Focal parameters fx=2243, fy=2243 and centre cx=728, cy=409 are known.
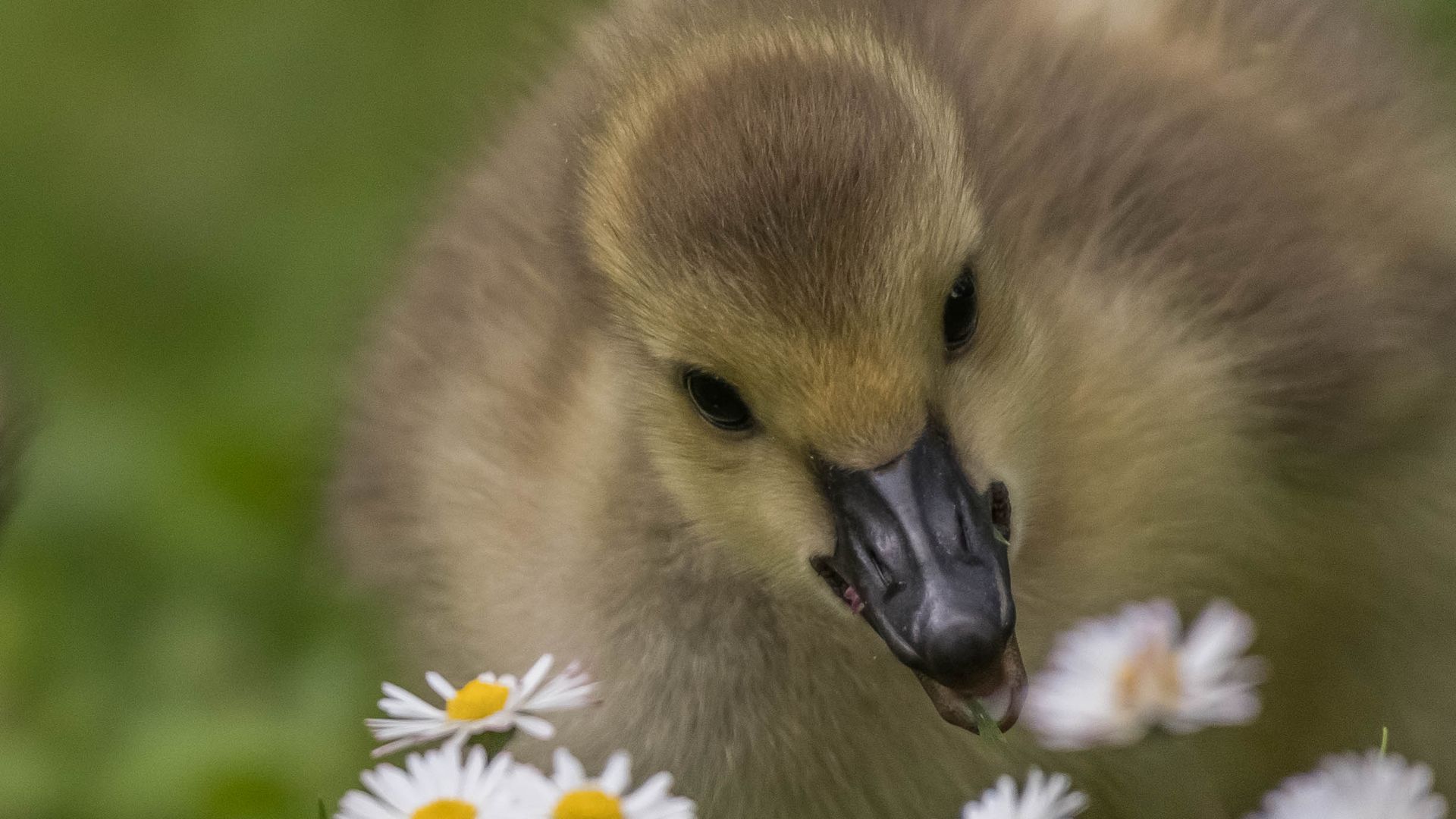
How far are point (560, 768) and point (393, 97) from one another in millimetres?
1911

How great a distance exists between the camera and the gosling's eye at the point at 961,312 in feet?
4.57

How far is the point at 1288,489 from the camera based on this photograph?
5.39ft

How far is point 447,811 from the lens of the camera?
1.16 m

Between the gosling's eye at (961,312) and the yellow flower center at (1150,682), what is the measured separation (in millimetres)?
281

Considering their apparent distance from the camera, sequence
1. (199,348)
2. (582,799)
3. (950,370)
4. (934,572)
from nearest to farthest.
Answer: (582,799) < (934,572) < (950,370) < (199,348)

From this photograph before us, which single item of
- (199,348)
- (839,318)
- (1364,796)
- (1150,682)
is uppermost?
(199,348)

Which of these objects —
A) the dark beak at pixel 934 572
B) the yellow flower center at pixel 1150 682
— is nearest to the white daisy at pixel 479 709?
the dark beak at pixel 934 572

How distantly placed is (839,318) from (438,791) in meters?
0.37

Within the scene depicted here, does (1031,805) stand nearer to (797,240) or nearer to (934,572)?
(934,572)

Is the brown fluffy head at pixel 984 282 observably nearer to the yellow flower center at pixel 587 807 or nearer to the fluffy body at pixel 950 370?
the fluffy body at pixel 950 370

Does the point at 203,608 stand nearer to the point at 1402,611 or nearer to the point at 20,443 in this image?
the point at 20,443

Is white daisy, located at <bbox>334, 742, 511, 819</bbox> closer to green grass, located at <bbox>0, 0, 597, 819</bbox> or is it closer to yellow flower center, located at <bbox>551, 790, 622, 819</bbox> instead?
yellow flower center, located at <bbox>551, 790, 622, 819</bbox>

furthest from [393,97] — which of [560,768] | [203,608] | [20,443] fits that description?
[560,768]

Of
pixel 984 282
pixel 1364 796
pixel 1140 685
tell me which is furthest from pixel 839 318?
pixel 1364 796
